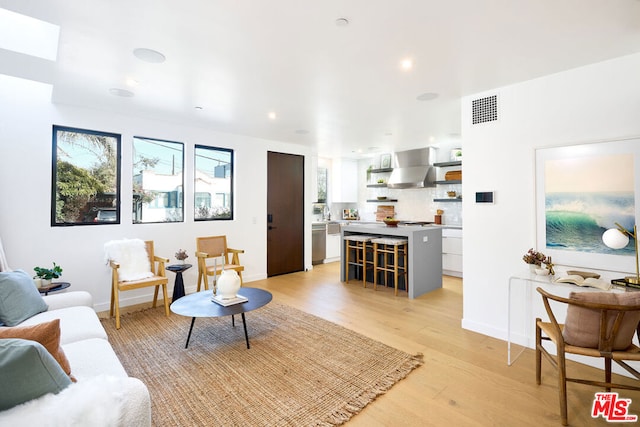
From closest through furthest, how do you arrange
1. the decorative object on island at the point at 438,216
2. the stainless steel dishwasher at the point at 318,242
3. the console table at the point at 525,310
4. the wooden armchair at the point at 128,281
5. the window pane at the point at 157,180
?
the console table at the point at 525,310 → the wooden armchair at the point at 128,281 → the window pane at the point at 157,180 → the decorative object on island at the point at 438,216 → the stainless steel dishwasher at the point at 318,242

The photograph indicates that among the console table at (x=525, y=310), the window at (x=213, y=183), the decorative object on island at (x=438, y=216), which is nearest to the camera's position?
the console table at (x=525, y=310)

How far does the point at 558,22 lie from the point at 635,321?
6.38 feet

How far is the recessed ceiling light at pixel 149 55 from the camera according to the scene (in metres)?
2.35

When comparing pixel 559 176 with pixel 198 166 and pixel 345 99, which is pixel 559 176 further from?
pixel 198 166

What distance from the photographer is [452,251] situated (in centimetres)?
572

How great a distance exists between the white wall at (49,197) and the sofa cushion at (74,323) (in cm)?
145

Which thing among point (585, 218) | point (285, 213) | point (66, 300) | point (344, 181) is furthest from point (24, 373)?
point (344, 181)

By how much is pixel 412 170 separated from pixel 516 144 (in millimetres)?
3781

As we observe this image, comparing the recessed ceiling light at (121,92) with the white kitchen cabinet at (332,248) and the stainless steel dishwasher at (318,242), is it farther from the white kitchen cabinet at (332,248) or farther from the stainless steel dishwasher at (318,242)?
the white kitchen cabinet at (332,248)

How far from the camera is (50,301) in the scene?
8.53 feet

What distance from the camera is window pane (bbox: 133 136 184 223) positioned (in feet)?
13.9

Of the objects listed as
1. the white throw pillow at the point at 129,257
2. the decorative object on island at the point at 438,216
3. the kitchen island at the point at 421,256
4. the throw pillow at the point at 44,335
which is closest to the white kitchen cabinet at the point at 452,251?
the decorative object on island at the point at 438,216

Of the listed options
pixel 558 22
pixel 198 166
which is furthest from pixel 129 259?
pixel 558 22

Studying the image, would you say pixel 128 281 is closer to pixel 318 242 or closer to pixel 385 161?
pixel 318 242
